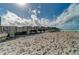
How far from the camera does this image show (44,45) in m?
1.59

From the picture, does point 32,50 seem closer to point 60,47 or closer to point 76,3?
point 60,47

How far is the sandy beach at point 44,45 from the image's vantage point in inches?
61.9

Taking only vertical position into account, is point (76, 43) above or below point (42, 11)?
below

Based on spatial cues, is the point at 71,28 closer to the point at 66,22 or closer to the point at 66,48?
the point at 66,22

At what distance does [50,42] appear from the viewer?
160 centimetres

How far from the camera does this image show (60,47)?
1.58 m

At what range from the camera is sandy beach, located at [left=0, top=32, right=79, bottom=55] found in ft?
5.16

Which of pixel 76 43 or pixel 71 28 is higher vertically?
pixel 71 28
